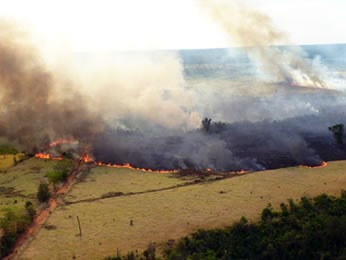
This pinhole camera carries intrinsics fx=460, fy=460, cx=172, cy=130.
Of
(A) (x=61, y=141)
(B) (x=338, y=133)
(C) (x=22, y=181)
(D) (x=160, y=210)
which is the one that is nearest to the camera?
(D) (x=160, y=210)

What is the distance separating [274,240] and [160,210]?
64.2 ft

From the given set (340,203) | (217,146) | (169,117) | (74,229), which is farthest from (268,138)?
(74,229)

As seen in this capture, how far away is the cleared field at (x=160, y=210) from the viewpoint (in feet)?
204

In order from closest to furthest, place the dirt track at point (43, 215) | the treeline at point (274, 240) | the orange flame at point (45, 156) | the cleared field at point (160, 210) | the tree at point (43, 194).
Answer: the treeline at point (274, 240) → the cleared field at point (160, 210) → the dirt track at point (43, 215) → the tree at point (43, 194) → the orange flame at point (45, 156)

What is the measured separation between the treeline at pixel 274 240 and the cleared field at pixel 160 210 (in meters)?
3.17

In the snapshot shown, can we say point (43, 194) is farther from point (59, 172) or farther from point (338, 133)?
point (338, 133)

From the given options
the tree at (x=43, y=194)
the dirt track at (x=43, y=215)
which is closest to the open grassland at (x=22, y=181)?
the tree at (x=43, y=194)

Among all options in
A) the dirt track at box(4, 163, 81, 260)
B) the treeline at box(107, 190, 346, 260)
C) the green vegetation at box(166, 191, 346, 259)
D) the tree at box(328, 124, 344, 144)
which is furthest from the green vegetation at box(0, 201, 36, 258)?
the tree at box(328, 124, 344, 144)

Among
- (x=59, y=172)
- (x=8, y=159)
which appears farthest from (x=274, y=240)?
(x=8, y=159)

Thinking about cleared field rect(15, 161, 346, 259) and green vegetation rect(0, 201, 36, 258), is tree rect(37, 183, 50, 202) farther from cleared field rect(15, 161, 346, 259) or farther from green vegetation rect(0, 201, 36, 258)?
cleared field rect(15, 161, 346, 259)

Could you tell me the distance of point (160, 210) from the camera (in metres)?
71.9

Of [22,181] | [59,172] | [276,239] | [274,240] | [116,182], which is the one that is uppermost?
[59,172]

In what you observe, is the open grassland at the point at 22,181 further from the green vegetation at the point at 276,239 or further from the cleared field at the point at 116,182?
the green vegetation at the point at 276,239

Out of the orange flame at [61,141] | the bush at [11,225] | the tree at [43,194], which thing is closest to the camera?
the bush at [11,225]
